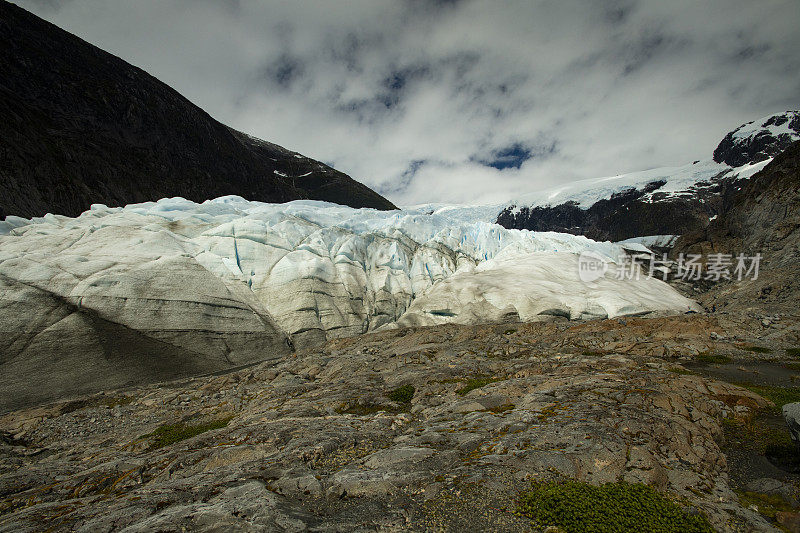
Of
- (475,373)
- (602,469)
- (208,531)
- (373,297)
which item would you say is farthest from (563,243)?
(208,531)

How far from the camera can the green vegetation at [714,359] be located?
24.4m

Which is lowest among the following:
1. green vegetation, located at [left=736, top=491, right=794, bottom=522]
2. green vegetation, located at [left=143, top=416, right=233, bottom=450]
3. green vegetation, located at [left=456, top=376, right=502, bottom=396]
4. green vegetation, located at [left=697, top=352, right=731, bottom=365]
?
green vegetation, located at [left=143, top=416, right=233, bottom=450]

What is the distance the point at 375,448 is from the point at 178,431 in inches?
474

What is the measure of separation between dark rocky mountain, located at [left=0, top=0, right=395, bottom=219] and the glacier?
74.2 feet

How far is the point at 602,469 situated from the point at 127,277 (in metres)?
41.2

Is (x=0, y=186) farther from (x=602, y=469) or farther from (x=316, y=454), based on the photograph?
(x=602, y=469)

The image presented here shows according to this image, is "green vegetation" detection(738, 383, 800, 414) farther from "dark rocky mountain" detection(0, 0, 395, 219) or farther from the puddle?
"dark rocky mountain" detection(0, 0, 395, 219)

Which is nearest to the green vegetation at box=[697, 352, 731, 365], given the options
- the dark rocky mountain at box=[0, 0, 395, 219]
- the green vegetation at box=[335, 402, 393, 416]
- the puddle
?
the puddle

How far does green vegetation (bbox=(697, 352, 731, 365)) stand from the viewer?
24.4 m

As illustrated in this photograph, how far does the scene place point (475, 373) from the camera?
21578mm

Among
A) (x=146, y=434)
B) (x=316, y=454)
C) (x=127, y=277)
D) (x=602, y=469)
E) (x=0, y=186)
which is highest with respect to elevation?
(x=0, y=186)

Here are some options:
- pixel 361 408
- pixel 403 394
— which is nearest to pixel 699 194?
pixel 403 394

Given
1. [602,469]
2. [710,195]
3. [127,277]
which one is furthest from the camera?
[710,195]

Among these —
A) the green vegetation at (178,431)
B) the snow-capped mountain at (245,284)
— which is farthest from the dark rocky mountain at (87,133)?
the green vegetation at (178,431)
